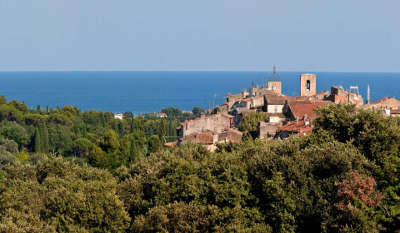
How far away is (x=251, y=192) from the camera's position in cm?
1720

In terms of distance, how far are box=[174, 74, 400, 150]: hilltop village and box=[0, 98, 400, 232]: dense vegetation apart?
48.9ft

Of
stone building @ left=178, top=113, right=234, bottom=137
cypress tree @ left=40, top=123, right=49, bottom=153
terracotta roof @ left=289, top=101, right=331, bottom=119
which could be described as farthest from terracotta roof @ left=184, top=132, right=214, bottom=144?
cypress tree @ left=40, top=123, right=49, bottom=153

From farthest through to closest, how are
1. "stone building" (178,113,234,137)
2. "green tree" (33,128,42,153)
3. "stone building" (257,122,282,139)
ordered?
1. "green tree" (33,128,42,153)
2. "stone building" (178,113,234,137)
3. "stone building" (257,122,282,139)

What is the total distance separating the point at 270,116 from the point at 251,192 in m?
27.6

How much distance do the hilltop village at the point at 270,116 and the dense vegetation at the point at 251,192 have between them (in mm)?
14914

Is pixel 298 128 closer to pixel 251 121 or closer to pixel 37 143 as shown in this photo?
pixel 251 121

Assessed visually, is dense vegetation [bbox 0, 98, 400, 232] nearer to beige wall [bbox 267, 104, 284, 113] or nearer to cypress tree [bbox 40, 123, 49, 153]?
beige wall [bbox 267, 104, 284, 113]

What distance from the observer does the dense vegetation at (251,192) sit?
51.1 feet

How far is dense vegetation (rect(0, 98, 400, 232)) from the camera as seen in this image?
15578mm

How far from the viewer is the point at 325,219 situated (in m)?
15.4

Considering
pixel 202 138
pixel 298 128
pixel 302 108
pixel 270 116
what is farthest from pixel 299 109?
pixel 298 128

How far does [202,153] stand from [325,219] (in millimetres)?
6933

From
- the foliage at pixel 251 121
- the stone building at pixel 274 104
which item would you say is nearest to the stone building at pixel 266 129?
the foliage at pixel 251 121

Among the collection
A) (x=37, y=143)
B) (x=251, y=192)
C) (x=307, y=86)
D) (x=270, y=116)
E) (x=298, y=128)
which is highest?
(x=251, y=192)
